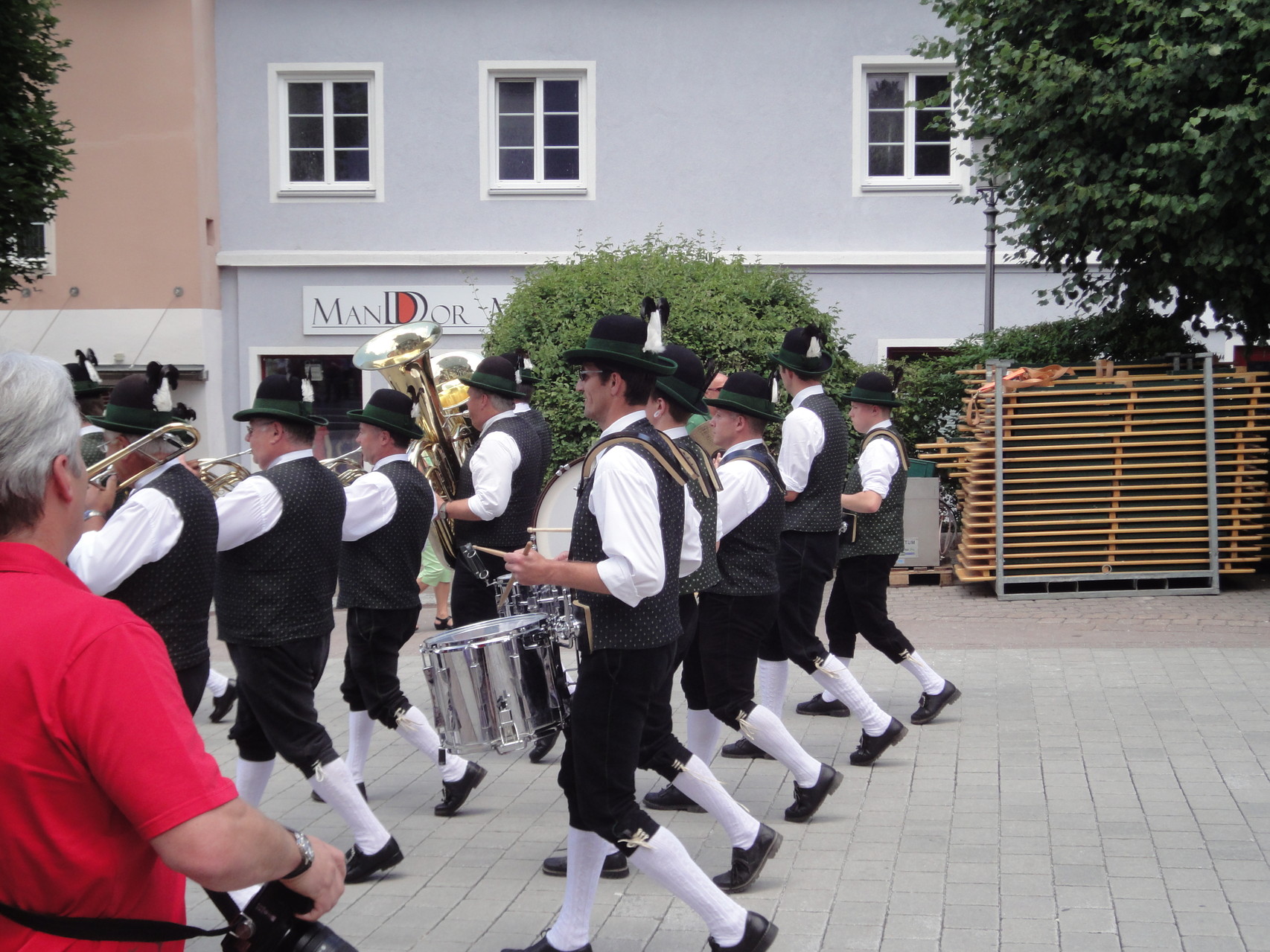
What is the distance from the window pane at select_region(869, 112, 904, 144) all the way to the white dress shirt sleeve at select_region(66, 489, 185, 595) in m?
13.8

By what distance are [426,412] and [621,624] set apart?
10.8ft

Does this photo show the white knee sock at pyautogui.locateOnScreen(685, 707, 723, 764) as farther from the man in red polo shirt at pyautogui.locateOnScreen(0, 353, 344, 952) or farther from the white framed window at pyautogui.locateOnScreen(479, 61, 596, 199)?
the white framed window at pyautogui.locateOnScreen(479, 61, 596, 199)

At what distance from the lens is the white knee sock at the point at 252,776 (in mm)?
5094

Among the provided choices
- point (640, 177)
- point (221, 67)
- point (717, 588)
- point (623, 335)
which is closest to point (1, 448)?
point (623, 335)

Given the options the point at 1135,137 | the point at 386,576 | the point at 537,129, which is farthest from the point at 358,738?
the point at 537,129

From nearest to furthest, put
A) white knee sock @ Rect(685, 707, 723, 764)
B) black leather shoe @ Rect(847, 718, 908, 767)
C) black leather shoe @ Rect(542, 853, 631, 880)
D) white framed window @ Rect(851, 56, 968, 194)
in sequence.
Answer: black leather shoe @ Rect(542, 853, 631, 880) < white knee sock @ Rect(685, 707, 723, 764) < black leather shoe @ Rect(847, 718, 908, 767) < white framed window @ Rect(851, 56, 968, 194)

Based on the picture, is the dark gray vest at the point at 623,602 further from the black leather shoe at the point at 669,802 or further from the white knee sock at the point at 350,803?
the black leather shoe at the point at 669,802

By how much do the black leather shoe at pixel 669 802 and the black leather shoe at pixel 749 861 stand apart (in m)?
1.11

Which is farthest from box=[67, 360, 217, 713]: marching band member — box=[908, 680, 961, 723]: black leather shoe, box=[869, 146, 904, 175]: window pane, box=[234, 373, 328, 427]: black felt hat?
box=[869, 146, 904, 175]: window pane

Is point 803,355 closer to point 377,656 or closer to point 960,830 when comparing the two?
point 960,830

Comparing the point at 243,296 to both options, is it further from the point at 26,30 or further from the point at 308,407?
the point at 308,407

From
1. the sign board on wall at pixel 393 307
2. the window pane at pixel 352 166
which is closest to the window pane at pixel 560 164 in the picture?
the sign board on wall at pixel 393 307

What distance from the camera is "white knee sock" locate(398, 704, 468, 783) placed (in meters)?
5.75

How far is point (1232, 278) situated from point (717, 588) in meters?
7.65
